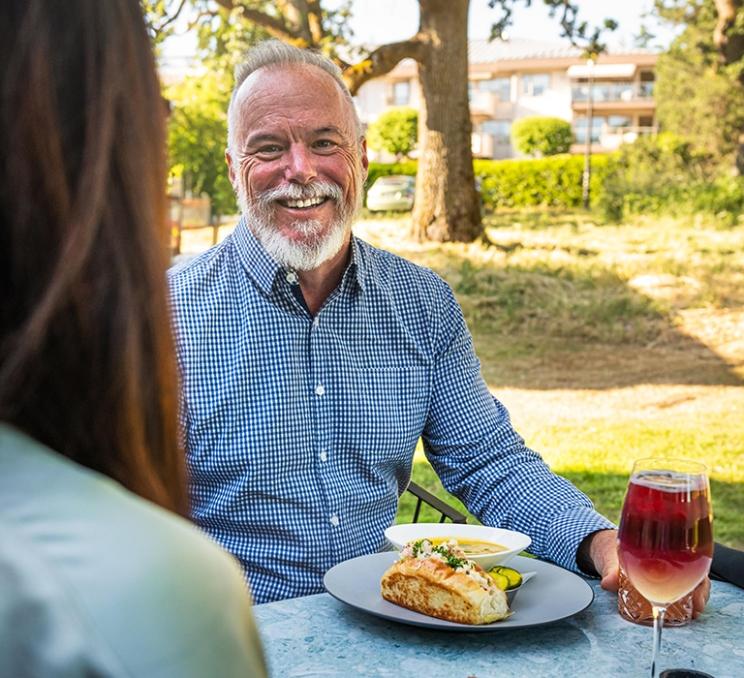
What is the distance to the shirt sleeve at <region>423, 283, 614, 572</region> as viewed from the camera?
2.24 meters

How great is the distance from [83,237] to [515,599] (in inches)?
48.0

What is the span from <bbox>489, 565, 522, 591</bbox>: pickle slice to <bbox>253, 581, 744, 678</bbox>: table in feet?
0.31

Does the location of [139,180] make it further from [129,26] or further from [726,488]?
[726,488]

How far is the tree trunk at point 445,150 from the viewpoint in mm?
12641

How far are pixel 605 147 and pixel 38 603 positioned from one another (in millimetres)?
56310

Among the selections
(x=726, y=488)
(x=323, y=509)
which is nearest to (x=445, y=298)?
(x=323, y=509)

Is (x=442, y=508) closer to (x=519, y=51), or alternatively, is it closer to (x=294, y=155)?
(x=294, y=155)

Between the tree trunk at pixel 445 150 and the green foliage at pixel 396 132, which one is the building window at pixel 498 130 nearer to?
the green foliage at pixel 396 132

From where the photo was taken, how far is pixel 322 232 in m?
2.61

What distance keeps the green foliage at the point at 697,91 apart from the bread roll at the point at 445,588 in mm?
19224

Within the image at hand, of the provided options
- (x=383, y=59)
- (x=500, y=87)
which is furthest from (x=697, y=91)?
(x=500, y=87)

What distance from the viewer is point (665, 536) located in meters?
1.44

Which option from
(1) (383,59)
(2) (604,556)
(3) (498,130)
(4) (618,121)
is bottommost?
(2) (604,556)

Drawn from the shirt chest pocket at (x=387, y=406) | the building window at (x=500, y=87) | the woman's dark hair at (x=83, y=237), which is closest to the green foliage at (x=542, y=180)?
the shirt chest pocket at (x=387, y=406)
